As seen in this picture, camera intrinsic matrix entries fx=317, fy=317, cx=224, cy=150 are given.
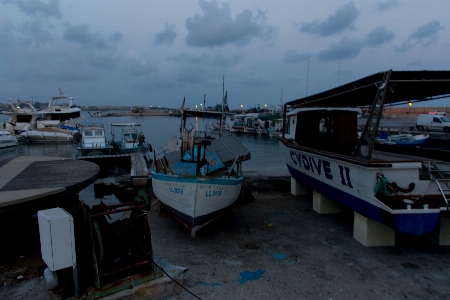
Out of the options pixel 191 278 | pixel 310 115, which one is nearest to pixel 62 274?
pixel 191 278

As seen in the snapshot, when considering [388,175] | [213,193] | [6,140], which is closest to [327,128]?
[388,175]

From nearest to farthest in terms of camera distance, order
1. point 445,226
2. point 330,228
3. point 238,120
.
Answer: point 445,226, point 330,228, point 238,120

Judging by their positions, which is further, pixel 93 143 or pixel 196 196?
pixel 93 143

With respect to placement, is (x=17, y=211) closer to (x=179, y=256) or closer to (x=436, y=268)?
(x=179, y=256)

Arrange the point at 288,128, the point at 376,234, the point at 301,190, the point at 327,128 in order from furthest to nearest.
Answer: the point at 288,128
the point at 301,190
the point at 327,128
the point at 376,234

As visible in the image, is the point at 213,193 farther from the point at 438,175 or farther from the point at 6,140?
the point at 6,140

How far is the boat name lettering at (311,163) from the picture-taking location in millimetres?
8087

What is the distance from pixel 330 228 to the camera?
26.6 feet

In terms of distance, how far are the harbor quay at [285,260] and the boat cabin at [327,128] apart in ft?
7.08

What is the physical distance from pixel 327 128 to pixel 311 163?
5.71 ft

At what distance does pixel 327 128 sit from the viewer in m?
10.2

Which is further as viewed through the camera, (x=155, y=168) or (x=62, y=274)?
(x=155, y=168)

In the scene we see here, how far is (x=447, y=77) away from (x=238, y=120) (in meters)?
62.8

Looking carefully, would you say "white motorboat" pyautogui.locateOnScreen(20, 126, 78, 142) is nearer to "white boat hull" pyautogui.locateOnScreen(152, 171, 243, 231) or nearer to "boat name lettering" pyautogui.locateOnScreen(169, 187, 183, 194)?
"white boat hull" pyautogui.locateOnScreen(152, 171, 243, 231)
